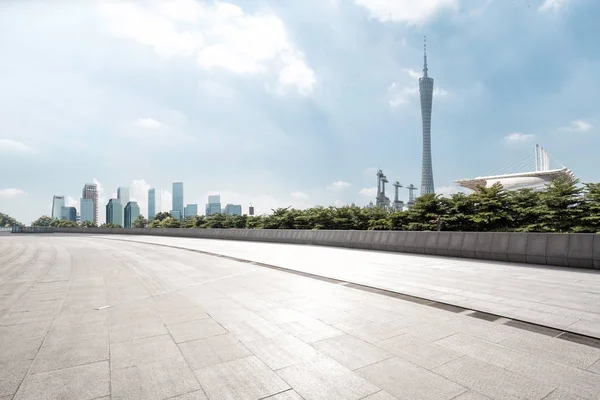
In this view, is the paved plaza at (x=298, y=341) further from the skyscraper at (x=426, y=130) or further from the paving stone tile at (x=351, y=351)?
the skyscraper at (x=426, y=130)

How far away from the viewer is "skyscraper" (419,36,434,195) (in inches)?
6432

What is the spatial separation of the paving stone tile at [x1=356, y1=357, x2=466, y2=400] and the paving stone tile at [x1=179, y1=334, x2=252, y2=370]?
4.82 feet

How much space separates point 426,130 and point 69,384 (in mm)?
187774

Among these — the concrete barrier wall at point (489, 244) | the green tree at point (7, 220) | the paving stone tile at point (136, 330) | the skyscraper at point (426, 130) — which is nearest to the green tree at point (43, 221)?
the green tree at point (7, 220)

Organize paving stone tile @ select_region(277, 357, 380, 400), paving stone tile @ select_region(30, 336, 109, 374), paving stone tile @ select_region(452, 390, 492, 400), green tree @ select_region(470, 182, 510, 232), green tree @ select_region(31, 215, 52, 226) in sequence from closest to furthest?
1. paving stone tile @ select_region(452, 390, 492, 400)
2. paving stone tile @ select_region(277, 357, 380, 400)
3. paving stone tile @ select_region(30, 336, 109, 374)
4. green tree @ select_region(470, 182, 510, 232)
5. green tree @ select_region(31, 215, 52, 226)

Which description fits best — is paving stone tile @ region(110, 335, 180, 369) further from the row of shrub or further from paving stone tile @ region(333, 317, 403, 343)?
the row of shrub

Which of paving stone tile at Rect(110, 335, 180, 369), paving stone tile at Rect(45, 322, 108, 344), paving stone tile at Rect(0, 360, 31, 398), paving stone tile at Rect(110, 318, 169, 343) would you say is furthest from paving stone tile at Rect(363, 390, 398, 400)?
paving stone tile at Rect(45, 322, 108, 344)

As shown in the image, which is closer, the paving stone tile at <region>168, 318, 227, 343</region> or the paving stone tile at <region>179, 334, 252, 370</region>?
the paving stone tile at <region>179, 334, 252, 370</region>

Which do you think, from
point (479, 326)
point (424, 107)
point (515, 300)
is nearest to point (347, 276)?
point (515, 300)


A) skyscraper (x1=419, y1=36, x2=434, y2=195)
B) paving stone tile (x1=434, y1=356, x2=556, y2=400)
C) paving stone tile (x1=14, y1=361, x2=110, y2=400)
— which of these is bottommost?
paving stone tile (x1=434, y1=356, x2=556, y2=400)

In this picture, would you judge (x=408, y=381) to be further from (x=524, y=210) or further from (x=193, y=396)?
(x=524, y=210)

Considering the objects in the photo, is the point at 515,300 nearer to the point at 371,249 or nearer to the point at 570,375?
the point at 570,375

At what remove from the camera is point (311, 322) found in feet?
17.5

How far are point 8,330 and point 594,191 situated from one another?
19.2 meters
